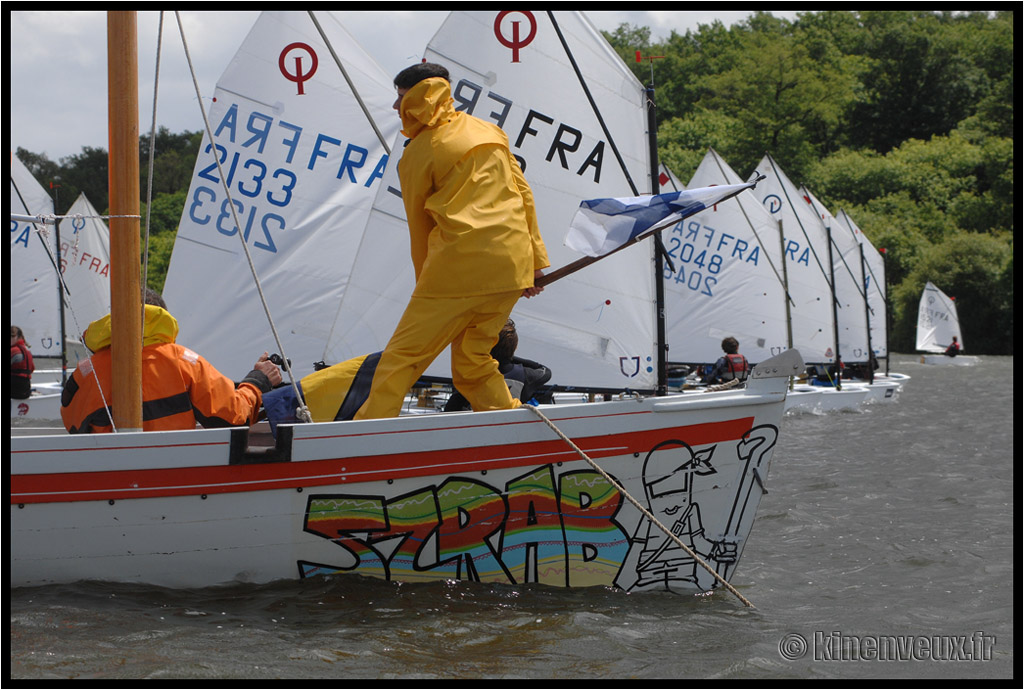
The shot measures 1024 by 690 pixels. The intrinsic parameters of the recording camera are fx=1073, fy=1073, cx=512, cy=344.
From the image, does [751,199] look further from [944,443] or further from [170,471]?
[170,471]

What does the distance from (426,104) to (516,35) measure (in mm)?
3050

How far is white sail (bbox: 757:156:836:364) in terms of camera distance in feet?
72.5

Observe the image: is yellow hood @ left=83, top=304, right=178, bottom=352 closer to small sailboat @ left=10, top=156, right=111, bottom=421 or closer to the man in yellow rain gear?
the man in yellow rain gear

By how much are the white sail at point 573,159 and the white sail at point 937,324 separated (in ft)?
118

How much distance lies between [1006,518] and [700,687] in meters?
5.32

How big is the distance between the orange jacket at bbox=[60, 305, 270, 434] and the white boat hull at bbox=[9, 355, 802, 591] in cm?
41

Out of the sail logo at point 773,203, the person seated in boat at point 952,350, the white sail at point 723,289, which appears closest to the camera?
the white sail at point 723,289

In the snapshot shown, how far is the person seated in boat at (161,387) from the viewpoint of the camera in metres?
5.24

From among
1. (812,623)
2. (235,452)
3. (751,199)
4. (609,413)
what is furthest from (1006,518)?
(751,199)

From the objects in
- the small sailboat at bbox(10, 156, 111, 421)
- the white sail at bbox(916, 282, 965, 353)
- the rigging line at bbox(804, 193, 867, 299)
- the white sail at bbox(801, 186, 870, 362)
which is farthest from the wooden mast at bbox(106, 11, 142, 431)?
the white sail at bbox(916, 282, 965, 353)

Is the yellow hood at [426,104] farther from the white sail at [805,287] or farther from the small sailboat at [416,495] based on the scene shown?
the white sail at [805,287]

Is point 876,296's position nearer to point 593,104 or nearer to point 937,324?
point 937,324

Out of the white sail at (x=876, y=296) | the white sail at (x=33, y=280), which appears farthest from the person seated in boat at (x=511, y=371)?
the white sail at (x=876, y=296)

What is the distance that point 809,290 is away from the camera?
72.7ft
